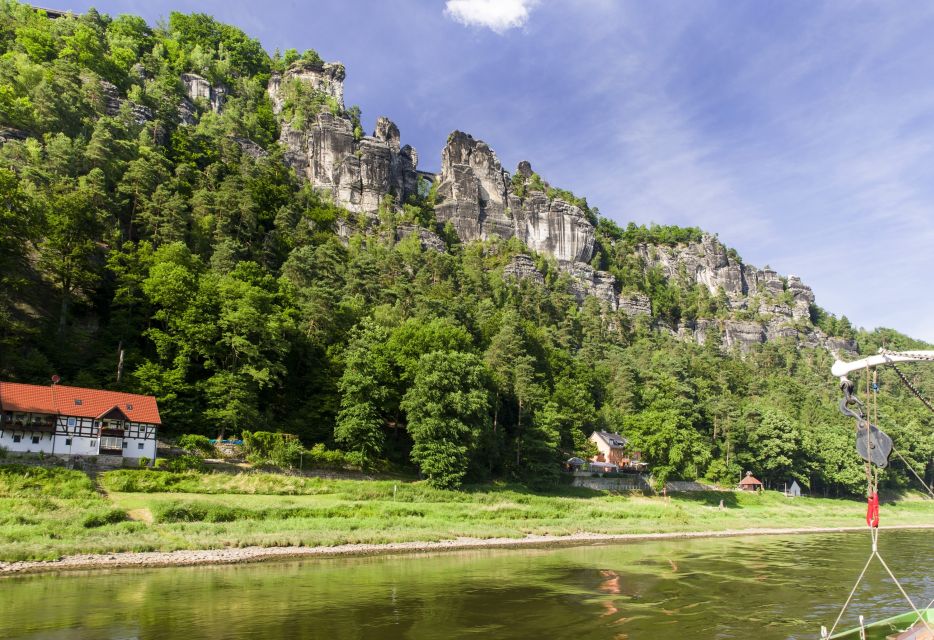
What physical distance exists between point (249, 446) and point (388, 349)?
19027 mm

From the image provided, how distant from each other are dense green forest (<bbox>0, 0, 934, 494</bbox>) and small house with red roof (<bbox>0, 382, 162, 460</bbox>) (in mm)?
5289

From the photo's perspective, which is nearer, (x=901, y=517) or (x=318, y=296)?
(x=318, y=296)

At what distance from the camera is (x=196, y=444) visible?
44094 millimetres

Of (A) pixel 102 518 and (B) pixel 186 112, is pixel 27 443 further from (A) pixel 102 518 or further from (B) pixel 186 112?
(B) pixel 186 112

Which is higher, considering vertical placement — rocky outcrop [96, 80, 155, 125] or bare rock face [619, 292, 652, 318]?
rocky outcrop [96, 80, 155, 125]

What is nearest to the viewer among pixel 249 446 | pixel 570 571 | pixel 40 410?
pixel 570 571

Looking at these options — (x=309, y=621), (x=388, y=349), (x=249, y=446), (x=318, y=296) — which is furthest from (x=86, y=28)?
(x=309, y=621)

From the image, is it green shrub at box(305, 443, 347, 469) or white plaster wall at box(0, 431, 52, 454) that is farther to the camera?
green shrub at box(305, 443, 347, 469)

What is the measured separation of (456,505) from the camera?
46.9 m

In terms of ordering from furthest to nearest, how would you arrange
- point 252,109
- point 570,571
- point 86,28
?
1. point 252,109
2. point 86,28
3. point 570,571

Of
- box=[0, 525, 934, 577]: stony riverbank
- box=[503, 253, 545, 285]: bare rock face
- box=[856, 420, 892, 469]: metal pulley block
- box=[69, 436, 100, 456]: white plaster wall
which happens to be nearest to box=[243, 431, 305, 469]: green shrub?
box=[69, 436, 100, 456]: white plaster wall

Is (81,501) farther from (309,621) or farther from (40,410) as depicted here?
(309,621)

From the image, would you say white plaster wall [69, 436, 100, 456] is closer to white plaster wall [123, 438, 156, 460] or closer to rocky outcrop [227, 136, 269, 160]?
white plaster wall [123, 438, 156, 460]

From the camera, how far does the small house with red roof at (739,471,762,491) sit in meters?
78.2
